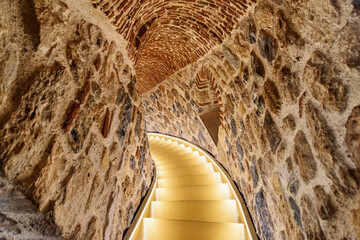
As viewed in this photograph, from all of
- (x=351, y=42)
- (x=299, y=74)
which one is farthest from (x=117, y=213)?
(x=351, y=42)

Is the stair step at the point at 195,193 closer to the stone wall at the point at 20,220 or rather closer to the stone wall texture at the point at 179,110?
the stone wall texture at the point at 179,110

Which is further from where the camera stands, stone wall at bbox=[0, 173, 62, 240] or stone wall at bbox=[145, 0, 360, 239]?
stone wall at bbox=[145, 0, 360, 239]

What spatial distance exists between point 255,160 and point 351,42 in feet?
4.63

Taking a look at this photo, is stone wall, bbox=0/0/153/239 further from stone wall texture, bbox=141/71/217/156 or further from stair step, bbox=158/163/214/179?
stone wall texture, bbox=141/71/217/156

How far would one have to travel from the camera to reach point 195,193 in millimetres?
2953

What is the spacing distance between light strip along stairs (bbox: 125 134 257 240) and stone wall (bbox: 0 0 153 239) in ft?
2.07

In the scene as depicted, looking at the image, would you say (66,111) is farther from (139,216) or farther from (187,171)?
(187,171)

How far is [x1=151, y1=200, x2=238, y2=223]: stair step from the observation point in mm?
2555

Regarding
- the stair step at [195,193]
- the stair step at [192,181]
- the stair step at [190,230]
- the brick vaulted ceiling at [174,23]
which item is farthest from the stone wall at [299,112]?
the stair step at [192,181]

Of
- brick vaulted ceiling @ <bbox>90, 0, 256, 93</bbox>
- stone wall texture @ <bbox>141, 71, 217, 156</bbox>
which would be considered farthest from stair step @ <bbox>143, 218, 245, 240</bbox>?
brick vaulted ceiling @ <bbox>90, 0, 256, 93</bbox>

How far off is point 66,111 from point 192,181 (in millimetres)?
2537

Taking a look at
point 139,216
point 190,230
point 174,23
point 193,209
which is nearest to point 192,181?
point 193,209

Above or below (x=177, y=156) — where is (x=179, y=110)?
above

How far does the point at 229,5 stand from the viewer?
5.75ft
